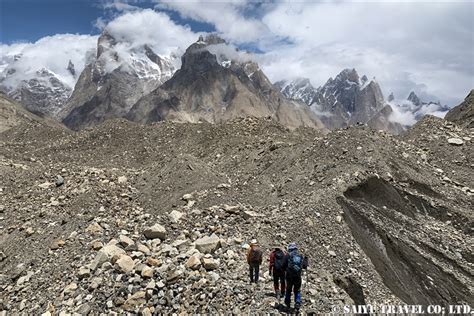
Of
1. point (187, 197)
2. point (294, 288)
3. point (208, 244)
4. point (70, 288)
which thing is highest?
point (187, 197)

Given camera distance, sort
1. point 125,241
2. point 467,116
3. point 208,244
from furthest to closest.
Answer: point 467,116
point 125,241
point 208,244

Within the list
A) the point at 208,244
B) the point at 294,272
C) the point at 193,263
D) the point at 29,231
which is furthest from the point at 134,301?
the point at 29,231

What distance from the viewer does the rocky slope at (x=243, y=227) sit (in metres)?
12.9

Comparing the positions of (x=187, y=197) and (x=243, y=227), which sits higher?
(x=187, y=197)

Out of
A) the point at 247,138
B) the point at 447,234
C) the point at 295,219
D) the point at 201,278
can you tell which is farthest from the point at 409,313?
the point at 247,138

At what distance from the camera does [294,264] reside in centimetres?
1129

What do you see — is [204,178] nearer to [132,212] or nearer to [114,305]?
[132,212]

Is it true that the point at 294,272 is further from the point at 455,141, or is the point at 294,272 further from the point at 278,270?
the point at 455,141

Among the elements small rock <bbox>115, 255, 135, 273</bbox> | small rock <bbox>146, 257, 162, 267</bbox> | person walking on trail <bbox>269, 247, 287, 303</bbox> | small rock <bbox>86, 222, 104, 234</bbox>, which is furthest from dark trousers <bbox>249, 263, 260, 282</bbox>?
small rock <bbox>86, 222, 104, 234</bbox>

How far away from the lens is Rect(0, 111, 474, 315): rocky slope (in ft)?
42.4

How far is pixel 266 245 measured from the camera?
15438mm

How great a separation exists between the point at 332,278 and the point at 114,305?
7350mm

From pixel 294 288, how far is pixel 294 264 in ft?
2.41

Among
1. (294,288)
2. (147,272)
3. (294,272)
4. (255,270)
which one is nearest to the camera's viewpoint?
(294,272)
